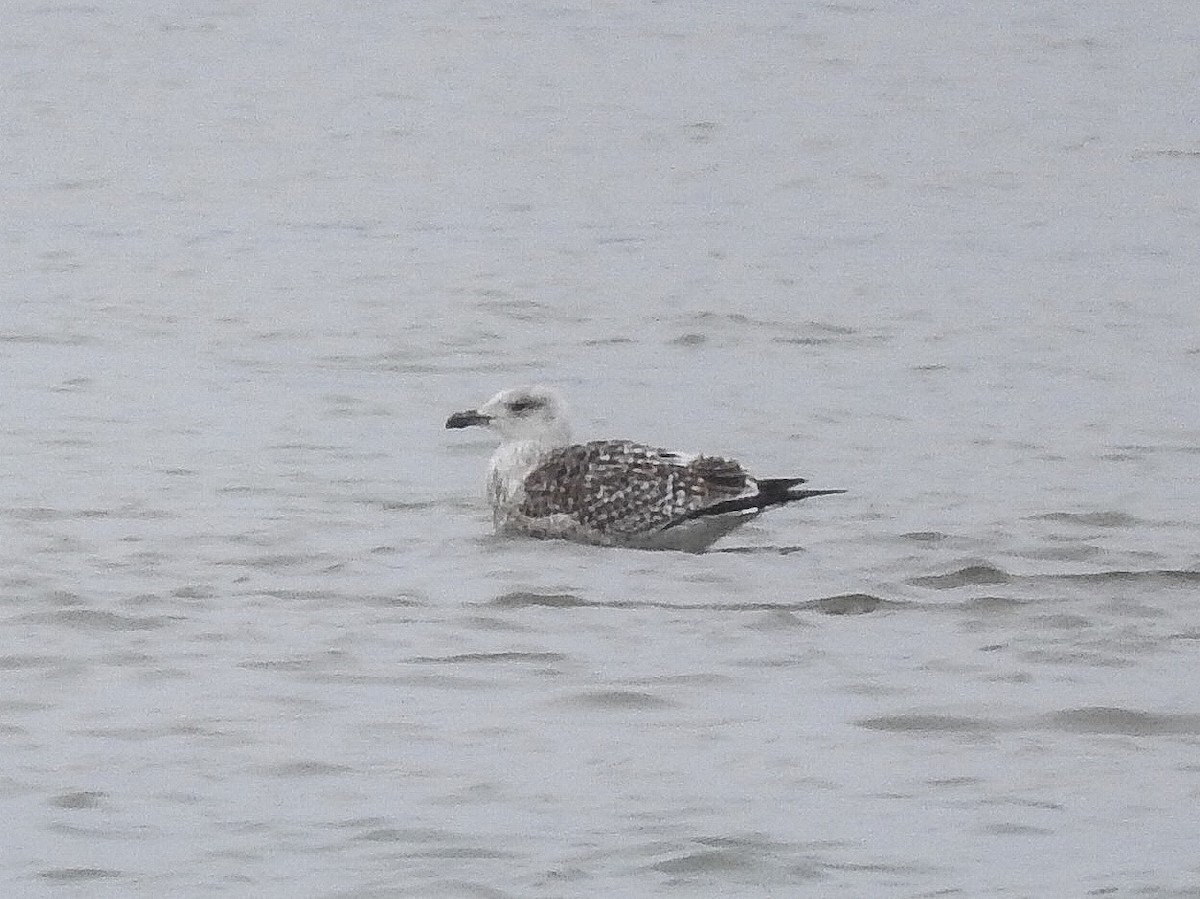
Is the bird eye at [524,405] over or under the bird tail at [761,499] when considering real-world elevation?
over

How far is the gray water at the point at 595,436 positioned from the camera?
7.64 metres

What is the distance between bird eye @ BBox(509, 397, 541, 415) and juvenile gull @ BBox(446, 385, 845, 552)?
1.08 ft

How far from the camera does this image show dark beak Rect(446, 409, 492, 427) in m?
12.7

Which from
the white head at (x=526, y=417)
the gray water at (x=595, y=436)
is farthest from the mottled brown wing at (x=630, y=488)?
the white head at (x=526, y=417)

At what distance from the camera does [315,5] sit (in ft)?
113

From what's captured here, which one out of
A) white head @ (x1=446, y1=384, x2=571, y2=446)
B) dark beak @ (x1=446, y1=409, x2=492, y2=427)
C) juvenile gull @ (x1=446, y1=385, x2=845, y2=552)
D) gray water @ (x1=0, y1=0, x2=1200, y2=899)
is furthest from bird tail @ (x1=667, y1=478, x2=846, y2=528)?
dark beak @ (x1=446, y1=409, x2=492, y2=427)

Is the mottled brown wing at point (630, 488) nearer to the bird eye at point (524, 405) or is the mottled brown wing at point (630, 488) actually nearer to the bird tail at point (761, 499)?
the bird tail at point (761, 499)

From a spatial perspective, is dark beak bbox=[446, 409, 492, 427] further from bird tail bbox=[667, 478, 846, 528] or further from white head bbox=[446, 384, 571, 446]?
bird tail bbox=[667, 478, 846, 528]

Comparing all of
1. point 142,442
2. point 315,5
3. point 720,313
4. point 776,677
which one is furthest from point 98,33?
point 776,677

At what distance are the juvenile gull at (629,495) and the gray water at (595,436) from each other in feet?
0.46

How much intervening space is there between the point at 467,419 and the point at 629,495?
1073 millimetres

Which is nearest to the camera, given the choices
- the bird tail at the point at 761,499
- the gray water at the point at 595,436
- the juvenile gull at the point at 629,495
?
the gray water at the point at 595,436

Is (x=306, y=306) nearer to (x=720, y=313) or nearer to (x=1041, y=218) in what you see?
(x=720, y=313)

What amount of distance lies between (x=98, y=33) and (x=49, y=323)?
15.5 m
